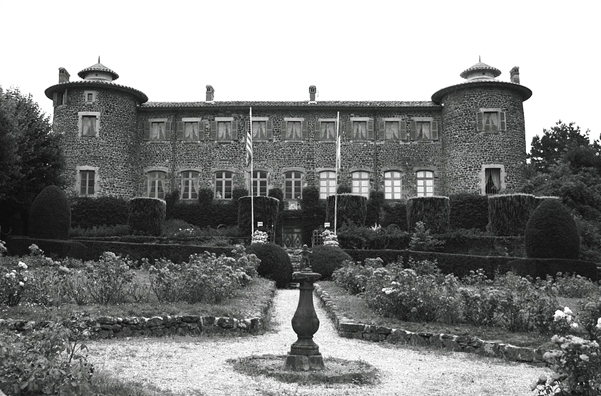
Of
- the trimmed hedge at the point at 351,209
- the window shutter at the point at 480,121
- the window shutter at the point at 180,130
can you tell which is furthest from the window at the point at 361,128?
the window shutter at the point at 180,130

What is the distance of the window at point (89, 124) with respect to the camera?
31047mm

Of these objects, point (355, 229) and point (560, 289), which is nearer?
point (560, 289)

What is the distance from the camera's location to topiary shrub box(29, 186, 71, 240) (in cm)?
2102

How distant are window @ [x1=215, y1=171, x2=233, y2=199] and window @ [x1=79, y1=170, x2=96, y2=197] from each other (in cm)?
575

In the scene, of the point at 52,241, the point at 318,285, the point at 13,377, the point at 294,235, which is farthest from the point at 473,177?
→ the point at 13,377

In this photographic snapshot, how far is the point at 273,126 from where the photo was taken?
107 ft

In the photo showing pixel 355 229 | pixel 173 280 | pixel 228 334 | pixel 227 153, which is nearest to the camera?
pixel 228 334

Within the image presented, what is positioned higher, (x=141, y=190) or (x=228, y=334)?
(x=141, y=190)

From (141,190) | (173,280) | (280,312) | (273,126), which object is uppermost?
(273,126)

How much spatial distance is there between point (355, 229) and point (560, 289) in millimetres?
10205

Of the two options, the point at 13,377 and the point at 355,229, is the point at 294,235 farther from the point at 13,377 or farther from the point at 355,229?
the point at 13,377

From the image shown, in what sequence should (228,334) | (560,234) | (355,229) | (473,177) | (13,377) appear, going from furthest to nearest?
(473,177)
(355,229)
(560,234)
(228,334)
(13,377)

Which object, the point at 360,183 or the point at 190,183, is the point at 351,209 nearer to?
the point at 360,183

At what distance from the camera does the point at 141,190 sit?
105 feet
